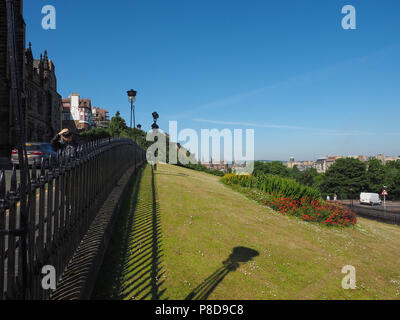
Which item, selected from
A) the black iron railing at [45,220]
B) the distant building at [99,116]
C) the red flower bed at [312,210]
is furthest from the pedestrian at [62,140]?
the distant building at [99,116]

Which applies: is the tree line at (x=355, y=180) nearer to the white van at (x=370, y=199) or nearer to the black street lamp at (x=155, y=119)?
the white van at (x=370, y=199)

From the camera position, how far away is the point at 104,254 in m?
5.38

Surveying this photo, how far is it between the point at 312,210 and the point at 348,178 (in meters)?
71.7

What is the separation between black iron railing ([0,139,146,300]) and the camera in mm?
2396

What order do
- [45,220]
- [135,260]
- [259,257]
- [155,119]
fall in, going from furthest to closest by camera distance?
[155,119], [259,257], [135,260], [45,220]

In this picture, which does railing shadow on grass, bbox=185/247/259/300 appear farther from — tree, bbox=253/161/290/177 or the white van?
tree, bbox=253/161/290/177

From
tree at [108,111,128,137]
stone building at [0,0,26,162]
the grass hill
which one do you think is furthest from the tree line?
stone building at [0,0,26,162]

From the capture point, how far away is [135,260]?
5.43 m

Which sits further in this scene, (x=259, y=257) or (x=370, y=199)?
(x=370, y=199)

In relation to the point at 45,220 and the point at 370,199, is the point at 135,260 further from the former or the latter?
the point at 370,199

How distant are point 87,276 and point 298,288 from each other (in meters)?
4.29

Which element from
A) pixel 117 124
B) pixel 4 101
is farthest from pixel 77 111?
pixel 4 101

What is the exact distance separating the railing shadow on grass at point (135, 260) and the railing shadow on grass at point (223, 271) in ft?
2.32

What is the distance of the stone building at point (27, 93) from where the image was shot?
74.6 feet
